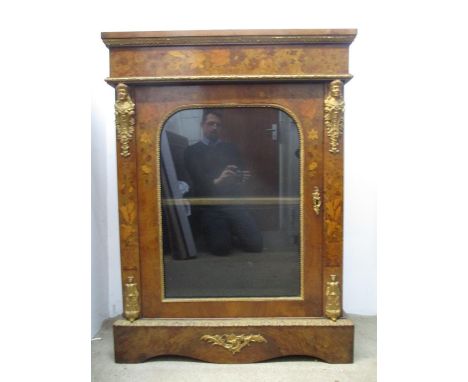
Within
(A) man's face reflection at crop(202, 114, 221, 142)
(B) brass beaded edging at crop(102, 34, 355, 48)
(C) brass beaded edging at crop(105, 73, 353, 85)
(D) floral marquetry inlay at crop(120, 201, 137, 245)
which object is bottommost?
(D) floral marquetry inlay at crop(120, 201, 137, 245)

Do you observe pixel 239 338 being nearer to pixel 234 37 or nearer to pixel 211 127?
pixel 211 127

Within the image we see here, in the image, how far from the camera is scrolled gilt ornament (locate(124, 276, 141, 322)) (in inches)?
41.4

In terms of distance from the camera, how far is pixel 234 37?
3.23ft

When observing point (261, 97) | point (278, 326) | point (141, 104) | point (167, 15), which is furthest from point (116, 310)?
point (167, 15)

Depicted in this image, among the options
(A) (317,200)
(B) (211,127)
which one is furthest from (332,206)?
(B) (211,127)

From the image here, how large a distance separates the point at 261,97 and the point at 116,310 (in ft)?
3.15

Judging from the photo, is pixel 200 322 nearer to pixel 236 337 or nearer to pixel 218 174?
pixel 236 337

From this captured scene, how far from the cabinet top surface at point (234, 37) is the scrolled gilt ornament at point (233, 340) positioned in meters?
0.81

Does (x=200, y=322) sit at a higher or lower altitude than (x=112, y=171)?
lower

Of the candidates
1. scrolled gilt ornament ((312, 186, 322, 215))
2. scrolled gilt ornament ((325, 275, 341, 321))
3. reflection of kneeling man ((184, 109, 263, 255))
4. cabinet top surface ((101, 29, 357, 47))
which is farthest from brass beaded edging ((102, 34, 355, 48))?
scrolled gilt ornament ((325, 275, 341, 321))

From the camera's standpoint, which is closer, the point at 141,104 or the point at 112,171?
the point at 141,104

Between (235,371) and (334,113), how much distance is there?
0.76 metres

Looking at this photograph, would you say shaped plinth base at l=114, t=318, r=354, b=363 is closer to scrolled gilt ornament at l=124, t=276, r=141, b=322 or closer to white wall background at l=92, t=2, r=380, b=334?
scrolled gilt ornament at l=124, t=276, r=141, b=322

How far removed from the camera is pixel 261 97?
103 cm
